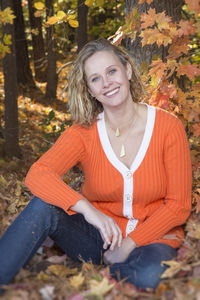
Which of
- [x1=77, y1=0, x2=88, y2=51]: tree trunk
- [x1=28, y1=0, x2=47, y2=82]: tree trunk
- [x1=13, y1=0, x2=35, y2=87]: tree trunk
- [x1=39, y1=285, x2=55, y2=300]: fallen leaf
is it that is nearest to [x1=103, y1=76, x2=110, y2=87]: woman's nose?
[x1=39, y1=285, x2=55, y2=300]: fallen leaf

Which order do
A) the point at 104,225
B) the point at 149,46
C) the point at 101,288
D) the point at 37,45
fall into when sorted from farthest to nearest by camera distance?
the point at 37,45 < the point at 149,46 < the point at 104,225 < the point at 101,288

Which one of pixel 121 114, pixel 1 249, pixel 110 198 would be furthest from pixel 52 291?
pixel 121 114

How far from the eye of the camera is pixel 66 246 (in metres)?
2.53

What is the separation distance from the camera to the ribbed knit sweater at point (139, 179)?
236cm

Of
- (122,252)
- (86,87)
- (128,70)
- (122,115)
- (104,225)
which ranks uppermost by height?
(128,70)

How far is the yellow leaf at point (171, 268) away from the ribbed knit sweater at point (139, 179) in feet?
0.69

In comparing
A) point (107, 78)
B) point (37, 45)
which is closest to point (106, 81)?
point (107, 78)

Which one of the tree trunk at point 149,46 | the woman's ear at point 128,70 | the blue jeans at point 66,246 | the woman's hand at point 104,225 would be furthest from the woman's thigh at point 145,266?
the tree trunk at point 149,46

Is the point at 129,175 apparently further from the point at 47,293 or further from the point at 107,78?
the point at 47,293

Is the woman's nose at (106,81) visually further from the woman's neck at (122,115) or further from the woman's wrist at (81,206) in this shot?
the woman's wrist at (81,206)

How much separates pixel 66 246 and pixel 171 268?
2.43 ft

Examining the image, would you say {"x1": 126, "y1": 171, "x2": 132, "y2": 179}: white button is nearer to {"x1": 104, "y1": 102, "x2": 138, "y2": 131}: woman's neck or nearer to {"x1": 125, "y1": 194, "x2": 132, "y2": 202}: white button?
{"x1": 125, "y1": 194, "x2": 132, "y2": 202}: white button

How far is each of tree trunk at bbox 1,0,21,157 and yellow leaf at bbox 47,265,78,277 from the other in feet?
10.5

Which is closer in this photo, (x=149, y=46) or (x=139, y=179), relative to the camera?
(x=139, y=179)
